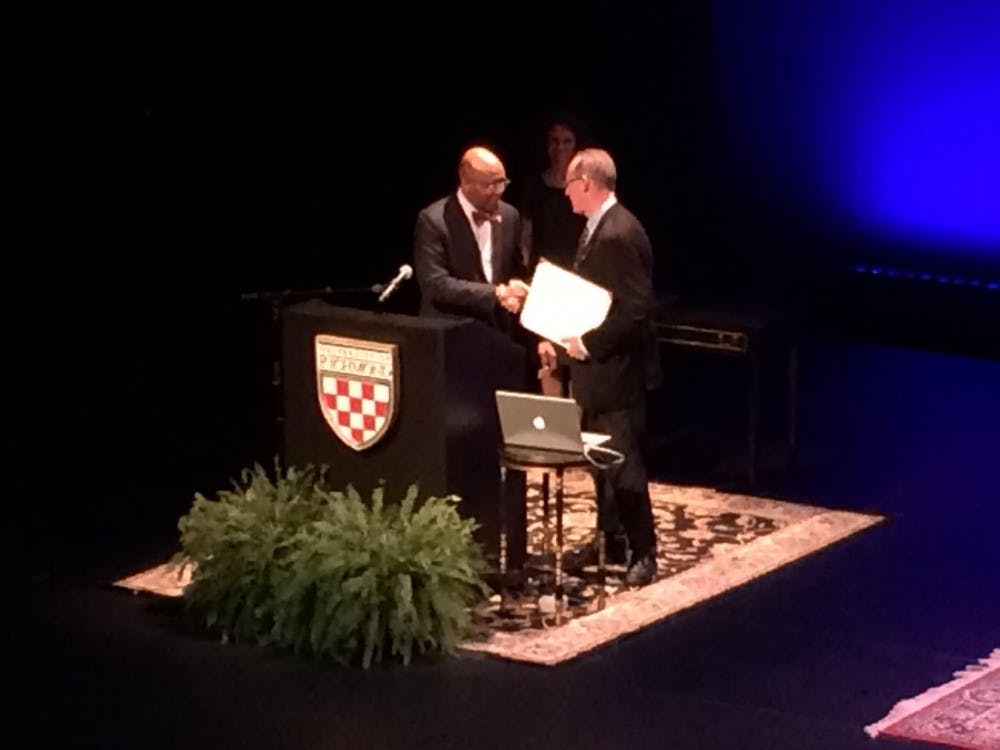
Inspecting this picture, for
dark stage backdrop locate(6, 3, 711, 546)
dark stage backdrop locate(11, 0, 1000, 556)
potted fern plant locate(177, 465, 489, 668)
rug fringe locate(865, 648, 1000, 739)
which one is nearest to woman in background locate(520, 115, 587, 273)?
dark stage backdrop locate(6, 3, 711, 546)

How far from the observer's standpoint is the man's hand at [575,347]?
8.52 m

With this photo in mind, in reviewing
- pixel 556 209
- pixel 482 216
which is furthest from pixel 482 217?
pixel 556 209

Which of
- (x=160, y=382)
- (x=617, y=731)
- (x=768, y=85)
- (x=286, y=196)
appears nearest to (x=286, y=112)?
(x=286, y=196)

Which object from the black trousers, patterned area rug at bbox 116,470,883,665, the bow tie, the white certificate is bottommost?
patterned area rug at bbox 116,470,883,665

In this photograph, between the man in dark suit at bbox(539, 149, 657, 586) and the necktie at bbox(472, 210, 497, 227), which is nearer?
the man in dark suit at bbox(539, 149, 657, 586)

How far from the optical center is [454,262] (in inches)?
354

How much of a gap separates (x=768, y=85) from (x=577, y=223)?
9.92ft

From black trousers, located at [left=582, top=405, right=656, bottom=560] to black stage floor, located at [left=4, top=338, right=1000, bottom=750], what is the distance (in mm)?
354

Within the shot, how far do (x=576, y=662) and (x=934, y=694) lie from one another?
3.49 feet

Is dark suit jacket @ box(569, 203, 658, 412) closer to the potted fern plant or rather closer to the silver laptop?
the silver laptop

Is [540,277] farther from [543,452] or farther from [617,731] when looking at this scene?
[617,731]

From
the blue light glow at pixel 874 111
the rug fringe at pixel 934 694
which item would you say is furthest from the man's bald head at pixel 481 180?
the blue light glow at pixel 874 111

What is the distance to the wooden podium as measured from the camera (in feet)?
27.2

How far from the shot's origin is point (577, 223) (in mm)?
10398
